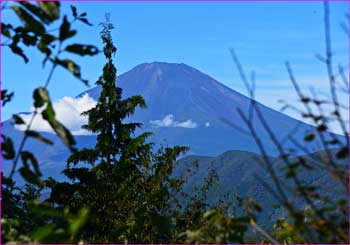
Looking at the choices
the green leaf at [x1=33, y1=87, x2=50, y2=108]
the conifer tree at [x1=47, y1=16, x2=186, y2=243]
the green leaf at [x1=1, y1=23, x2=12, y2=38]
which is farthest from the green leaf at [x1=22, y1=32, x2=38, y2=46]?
the conifer tree at [x1=47, y1=16, x2=186, y2=243]

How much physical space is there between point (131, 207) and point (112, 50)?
16109mm

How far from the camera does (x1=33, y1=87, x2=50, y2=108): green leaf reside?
2.51 m

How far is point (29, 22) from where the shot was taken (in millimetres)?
2623

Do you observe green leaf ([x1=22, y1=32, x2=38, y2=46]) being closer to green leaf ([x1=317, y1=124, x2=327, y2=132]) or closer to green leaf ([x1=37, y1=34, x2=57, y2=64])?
green leaf ([x1=37, y1=34, x2=57, y2=64])

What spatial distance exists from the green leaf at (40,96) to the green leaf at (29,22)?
0.90 feet

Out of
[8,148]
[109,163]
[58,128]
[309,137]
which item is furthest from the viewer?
[109,163]

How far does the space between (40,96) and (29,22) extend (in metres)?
0.34

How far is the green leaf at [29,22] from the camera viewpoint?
103 inches

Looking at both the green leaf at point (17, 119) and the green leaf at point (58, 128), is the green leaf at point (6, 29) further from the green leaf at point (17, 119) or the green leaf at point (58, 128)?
the green leaf at point (58, 128)

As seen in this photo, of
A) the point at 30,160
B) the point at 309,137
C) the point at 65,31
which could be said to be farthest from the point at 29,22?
the point at 309,137

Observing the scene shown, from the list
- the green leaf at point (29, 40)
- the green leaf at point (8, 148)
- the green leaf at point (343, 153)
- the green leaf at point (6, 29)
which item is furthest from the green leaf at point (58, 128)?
the green leaf at point (343, 153)

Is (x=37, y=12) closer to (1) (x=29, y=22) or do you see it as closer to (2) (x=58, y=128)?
(1) (x=29, y=22)

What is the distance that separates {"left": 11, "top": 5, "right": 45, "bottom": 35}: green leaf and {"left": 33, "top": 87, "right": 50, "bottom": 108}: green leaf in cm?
27

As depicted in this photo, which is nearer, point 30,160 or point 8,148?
point 30,160
